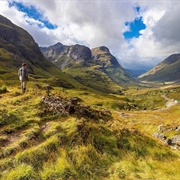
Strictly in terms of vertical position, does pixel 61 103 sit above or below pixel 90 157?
above

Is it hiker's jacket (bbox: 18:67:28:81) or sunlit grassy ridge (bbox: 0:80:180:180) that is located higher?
hiker's jacket (bbox: 18:67:28:81)

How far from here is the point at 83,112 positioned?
1659cm

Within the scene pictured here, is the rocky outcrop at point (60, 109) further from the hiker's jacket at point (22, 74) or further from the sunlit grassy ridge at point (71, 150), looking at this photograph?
the hiker's jacket at point (22, 74)

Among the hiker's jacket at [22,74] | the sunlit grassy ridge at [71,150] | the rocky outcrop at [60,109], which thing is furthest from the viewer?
the hiker's jacket at [22,74]

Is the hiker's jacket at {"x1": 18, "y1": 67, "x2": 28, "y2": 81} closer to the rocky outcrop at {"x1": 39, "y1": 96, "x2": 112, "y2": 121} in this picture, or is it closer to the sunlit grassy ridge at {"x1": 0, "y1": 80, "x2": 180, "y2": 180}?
the sunlit grassy ridge at {"x1": 0, "y1": 80, "x2": 180, "y2": 180}

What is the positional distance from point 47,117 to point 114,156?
23.3 feet

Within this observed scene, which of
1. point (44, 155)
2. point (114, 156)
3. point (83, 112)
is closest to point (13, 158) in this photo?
point (44, 155)

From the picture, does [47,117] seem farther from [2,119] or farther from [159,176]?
[159,176]

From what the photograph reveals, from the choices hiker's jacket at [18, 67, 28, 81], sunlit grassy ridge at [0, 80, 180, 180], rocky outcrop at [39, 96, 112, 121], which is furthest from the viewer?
hiker's jacket at [18, 67, 28, 81]

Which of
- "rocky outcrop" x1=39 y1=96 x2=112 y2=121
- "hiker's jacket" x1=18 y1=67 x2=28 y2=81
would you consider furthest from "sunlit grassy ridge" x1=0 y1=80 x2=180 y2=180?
"hiker's jacket" x1=18 y1=67 x2=28 y2=81

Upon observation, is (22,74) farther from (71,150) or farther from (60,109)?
(71,150)

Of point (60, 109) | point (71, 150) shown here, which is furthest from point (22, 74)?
point (71, 150)

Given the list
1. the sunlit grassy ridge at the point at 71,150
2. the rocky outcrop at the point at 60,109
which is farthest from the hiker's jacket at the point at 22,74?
the rocky outcrop at the point at 60,109

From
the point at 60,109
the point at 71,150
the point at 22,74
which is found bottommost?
the point at 71,150
